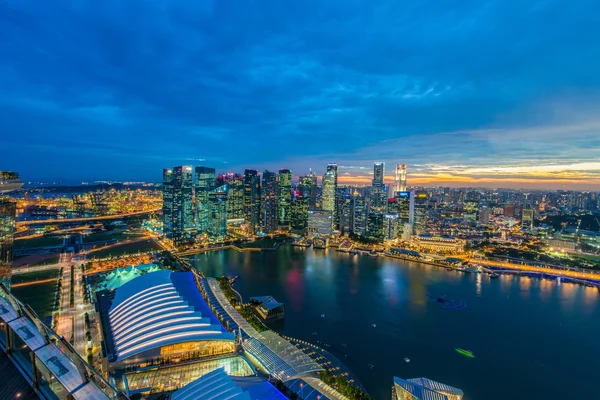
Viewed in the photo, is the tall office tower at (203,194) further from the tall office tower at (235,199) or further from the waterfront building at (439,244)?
the waterfront building at (439,244)

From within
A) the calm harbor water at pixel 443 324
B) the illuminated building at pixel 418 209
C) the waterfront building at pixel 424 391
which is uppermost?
the illuminated building at pixel 418 209

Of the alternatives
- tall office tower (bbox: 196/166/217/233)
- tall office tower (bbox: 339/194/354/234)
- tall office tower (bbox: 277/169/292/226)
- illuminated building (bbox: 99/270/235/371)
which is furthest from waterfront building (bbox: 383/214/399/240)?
illuminated building (bbox: 99/270/235/371)

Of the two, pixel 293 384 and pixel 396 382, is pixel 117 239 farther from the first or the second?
pixel 396 382

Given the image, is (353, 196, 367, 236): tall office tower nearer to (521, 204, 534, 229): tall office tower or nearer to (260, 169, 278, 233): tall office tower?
(260, 169, 278, 233): tall office tower

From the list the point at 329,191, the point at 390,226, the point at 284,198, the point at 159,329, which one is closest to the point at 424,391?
the point at 159,329

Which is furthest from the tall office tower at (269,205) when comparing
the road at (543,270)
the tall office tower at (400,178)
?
the tall office tower at (400,178)

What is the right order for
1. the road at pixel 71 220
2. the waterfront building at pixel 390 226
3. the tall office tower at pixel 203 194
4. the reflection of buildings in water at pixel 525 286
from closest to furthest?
the reflection of buildings in water at pixel 525 286, the tall office tower at pixel 203 194, the road at pixel 71 220, the waterfront building at pixel 390 226

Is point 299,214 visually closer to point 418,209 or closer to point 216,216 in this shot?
point 216,216
